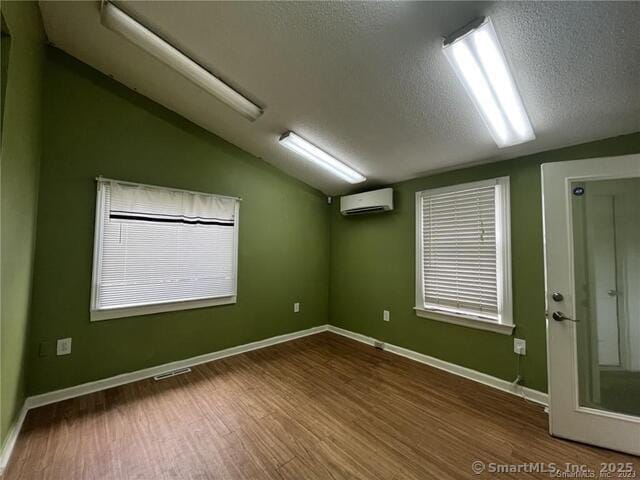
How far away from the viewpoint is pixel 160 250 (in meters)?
2.72

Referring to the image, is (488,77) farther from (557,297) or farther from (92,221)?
(92,221)

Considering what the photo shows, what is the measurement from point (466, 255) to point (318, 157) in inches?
76.3

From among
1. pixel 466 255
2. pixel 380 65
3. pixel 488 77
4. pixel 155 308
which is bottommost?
pixel 155 308

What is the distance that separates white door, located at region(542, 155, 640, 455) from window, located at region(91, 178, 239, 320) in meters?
3.09

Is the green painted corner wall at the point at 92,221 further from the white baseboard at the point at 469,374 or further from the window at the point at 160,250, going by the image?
the white baseboard at the point at 469,374

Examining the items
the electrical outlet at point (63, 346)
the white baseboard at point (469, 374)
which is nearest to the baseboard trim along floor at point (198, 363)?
the white baseboard at point (469, 374)

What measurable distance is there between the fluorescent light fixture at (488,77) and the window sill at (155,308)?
308 centimetres

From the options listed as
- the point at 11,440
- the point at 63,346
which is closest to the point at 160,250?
the point at 63,346

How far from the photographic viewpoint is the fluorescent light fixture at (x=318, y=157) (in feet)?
9.06

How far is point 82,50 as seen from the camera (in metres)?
2.25

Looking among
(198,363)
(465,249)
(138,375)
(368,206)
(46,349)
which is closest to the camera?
(46,349)

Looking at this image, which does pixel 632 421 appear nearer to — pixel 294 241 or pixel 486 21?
pixel 486 21

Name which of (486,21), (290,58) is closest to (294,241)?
(290,58)

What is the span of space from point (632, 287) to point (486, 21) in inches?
82.6
